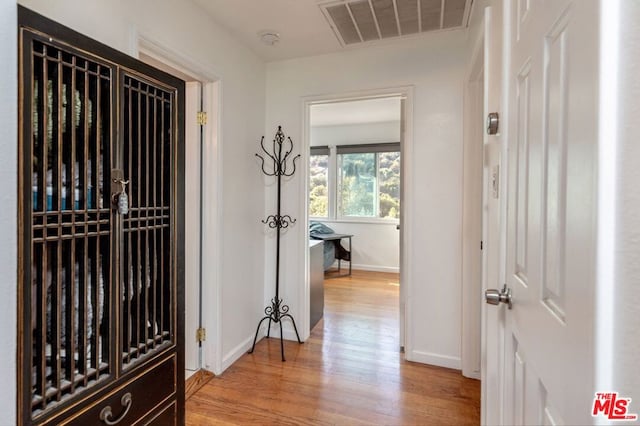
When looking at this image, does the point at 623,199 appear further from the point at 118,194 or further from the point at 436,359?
the point at 436,359

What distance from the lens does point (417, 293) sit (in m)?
2.48

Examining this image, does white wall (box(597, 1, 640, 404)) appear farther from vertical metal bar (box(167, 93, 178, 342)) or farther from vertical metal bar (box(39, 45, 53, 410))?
vertical metal bar (box(167, 93, 178, 342))

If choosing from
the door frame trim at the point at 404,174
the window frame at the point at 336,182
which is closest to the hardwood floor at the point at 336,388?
the door frame trim at the point at 404,174

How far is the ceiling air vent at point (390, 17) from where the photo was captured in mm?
2004

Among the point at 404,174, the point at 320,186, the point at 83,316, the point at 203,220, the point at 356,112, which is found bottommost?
the point at 83,316

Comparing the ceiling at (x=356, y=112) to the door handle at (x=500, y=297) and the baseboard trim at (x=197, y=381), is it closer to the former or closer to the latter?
the baseboard trim at (x=197, y=381)

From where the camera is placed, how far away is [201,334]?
2.30 metres

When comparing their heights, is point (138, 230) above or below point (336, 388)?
above

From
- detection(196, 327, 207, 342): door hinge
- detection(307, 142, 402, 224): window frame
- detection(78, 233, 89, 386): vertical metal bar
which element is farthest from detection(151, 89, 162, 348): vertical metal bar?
detection(307, 142, 402, 224): window frame

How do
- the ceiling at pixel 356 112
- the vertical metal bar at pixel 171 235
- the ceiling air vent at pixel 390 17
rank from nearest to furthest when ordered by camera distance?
the vertical metal bar at pixel 171 235, the ceiling air vent at pixel 390 17, the ceiling at pixel 356 112

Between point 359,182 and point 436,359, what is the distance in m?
3.81

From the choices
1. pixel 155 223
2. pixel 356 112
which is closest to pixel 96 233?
pixel 155 223
